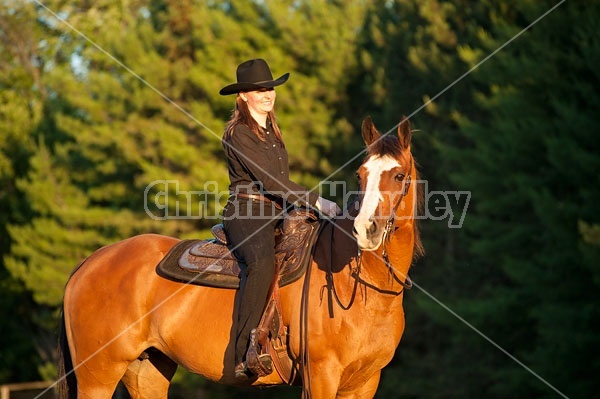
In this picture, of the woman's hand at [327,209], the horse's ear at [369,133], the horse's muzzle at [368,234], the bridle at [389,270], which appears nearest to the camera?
the horse's muzzle at [368,234]

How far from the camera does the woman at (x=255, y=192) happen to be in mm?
6676

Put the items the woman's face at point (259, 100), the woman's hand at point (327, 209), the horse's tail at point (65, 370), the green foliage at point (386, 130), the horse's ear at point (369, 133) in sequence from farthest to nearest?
1. the green foliage at point (386, 130)
2. the horse's tail at point (65, 370)
3. the woman's face at point (259, 100)
4. the woman's hand at point (327, 209)
5. the horse's ear at point (369, 133)

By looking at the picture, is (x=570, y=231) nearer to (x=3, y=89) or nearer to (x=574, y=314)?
(x=574, y=314)

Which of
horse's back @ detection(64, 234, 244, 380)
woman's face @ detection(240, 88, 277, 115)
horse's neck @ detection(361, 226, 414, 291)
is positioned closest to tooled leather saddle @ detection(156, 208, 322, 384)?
horse's back @ detection(64, 234, 244, 380)

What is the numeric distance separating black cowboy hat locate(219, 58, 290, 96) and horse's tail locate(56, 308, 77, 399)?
8.95ft

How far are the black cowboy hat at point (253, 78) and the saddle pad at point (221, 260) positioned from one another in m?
1.20

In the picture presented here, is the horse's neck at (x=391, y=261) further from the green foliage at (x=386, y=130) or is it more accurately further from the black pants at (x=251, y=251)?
the green foliage at (x=386, y=130)

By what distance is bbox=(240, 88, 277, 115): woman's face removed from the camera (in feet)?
22.7

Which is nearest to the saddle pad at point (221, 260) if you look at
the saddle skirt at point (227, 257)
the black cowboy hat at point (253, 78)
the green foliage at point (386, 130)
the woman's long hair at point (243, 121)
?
the saddle skirt at point (227, 257)

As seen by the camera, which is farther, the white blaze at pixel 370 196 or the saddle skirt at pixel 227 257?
the saddle skirt at pixel 227 257

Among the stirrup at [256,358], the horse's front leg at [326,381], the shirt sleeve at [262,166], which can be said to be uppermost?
the shirt sleeve at [262,166]

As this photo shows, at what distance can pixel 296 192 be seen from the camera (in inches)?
265

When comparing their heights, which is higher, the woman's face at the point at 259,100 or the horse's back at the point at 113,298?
the woman's face at the point at 259,100

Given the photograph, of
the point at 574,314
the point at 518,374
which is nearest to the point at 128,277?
the point at 574,314
